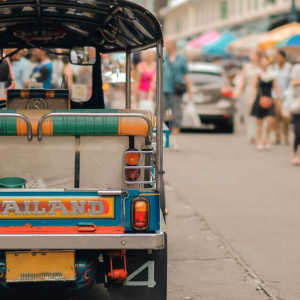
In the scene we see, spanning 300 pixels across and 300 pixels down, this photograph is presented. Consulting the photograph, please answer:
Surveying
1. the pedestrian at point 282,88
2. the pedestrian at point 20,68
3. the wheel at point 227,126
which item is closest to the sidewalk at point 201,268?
the pedestrian at point 20,68

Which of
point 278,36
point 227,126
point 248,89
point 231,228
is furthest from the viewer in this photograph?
point 278,36

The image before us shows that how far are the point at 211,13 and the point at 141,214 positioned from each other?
200 feet

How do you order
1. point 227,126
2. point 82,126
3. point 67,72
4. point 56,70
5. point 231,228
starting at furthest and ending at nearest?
point 227,126, point 231,228, point 56,70, point 67,72, point 82,126

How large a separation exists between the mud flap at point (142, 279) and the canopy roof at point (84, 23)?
4.42 feet

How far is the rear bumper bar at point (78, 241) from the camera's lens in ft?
13.2

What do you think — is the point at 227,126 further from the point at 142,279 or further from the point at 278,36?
the point at 142,279

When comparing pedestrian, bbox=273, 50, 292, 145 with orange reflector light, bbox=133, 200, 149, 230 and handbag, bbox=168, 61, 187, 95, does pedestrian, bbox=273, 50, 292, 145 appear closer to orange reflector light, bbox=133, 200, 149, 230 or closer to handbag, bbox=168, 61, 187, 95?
handbag, bbox=168, 61, 187, 95

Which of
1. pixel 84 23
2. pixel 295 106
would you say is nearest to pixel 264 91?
pixel 295 106

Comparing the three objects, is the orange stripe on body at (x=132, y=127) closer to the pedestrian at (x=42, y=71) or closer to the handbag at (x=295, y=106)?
the pedestrian at (x=42, y=71)

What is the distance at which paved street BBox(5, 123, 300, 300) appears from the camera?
550 centimetres

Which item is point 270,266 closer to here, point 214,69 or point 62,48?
point 62,48

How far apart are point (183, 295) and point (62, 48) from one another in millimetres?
2523

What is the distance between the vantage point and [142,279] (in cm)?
443

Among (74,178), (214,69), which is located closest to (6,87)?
(74,178)
